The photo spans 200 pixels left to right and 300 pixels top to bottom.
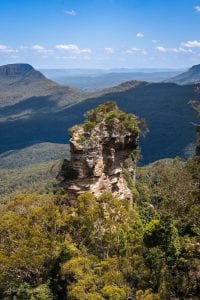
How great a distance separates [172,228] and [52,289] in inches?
437

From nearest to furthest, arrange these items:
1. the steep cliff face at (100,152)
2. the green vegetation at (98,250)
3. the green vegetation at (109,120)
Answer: the green vegetation at (98,250) < the steep cliff face at (100,152) < the green vegetation at (109,120)

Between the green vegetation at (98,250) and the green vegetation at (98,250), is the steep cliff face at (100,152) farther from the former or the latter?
the green vegetation at (98,250)

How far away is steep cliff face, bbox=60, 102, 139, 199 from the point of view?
49.0 m

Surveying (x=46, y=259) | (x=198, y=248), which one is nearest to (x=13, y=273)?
(x=46, y=259)

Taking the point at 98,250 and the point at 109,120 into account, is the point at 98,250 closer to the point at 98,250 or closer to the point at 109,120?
the point at 98,250

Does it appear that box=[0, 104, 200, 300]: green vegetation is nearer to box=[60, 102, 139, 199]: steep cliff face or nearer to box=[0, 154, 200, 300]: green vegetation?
box=[0, 154, 200, 300]: green vegetation

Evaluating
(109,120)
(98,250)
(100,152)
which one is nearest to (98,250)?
(98,250)

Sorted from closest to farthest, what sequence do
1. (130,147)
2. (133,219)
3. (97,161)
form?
1. (133,219)
2. (97,161)
3. (130,147)

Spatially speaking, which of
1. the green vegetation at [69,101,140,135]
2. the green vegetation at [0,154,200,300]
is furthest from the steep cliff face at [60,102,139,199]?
the green vegetation at [0,154,200,300]

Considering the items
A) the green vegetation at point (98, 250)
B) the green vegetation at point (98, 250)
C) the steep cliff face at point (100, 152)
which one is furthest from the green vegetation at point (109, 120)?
the green vegetation at point (98, 250)

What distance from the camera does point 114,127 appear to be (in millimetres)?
53594

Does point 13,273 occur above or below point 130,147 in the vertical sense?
below

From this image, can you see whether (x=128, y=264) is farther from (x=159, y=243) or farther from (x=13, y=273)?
(x=13, y=273)

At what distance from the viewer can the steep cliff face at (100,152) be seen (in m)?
49.0
